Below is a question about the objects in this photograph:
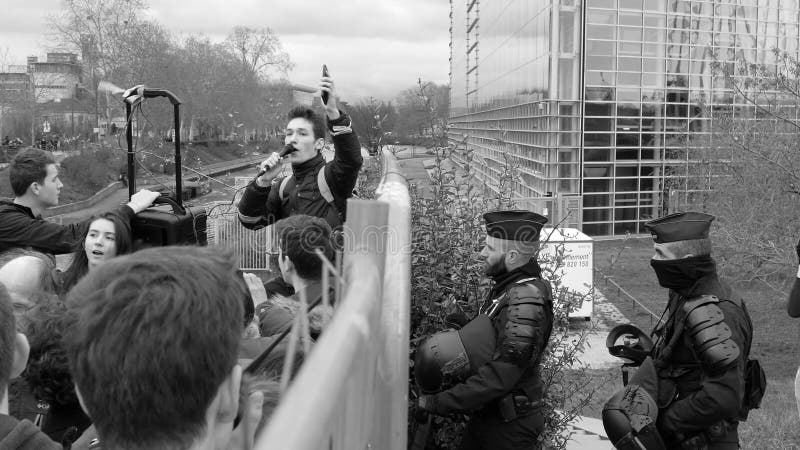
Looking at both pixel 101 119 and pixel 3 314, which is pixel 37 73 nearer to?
pixel 101 119

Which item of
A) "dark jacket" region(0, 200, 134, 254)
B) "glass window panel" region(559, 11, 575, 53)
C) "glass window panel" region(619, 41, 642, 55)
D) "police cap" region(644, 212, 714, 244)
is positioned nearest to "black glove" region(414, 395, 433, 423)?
"police cap" region(644, 212, 714, 244)

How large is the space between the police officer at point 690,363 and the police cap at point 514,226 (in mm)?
685

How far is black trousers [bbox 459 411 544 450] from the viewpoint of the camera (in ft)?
12.1

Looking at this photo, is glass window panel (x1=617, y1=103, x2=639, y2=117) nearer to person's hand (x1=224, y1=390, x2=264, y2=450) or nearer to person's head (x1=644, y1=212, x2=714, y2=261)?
person's head (x1=644, y1=212, x2=714, y2=261)

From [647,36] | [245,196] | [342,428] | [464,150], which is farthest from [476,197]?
[647,36]

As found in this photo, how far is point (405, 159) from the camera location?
4.87 m

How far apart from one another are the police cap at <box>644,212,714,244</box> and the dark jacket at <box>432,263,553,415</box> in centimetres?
74

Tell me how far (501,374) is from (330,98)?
1.73 m

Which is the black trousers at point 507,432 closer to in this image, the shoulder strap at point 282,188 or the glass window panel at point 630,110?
the shoulder strap at point 282,188

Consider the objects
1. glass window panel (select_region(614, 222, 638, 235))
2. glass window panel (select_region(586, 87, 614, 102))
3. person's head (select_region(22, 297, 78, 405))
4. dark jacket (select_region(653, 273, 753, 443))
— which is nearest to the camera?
person's head (select_region(22, 297, 78, 405))

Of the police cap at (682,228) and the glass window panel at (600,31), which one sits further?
the glass window panel at (600,31)

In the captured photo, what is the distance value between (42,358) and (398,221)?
3.65 feet

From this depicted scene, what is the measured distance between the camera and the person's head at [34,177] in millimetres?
4539

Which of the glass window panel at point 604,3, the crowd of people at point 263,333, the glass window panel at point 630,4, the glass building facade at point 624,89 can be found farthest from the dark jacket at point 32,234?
the glass window panel at point 630,4
